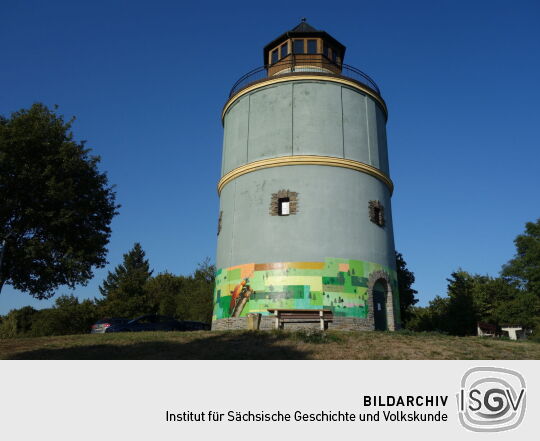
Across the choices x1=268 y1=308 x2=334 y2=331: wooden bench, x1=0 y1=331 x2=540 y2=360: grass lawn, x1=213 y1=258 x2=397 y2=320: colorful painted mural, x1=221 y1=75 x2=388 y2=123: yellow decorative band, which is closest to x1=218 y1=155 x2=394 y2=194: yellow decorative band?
x1=221 y1=75 x2=388 y2=123: yellow decorative band

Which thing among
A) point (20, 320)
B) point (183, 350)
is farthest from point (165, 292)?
point (183, 350)

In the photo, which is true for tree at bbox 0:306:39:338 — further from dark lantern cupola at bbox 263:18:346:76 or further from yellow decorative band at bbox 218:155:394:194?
dark lantern cupola at bbox 263:18:346:76

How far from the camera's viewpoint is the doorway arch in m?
19.4

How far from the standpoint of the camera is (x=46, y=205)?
2070 cm

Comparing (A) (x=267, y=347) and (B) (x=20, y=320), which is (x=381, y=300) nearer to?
(A) (x=267, y=347)

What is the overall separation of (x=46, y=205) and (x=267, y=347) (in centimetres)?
1459

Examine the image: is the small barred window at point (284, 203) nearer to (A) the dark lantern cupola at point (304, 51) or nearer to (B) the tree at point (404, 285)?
(A) the dark lantern cupola at point (304, 51)

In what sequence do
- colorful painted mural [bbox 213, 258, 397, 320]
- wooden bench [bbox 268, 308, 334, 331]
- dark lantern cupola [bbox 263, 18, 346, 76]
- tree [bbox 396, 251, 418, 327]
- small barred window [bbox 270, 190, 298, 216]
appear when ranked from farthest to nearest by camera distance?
1. tree [bbox 396, 251, 418, 327]
2. dark lantern cupola [bbox 263, 18, 346, 76]
3. small barred window [bbox 270, 190, 298, 216]
4. colorful painted mural [bbox 213, 258, 397, 320]
5. wooden bench [bbox 268, 308, 334, 331]

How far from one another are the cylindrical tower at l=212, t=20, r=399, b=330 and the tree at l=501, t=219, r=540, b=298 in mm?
25674
